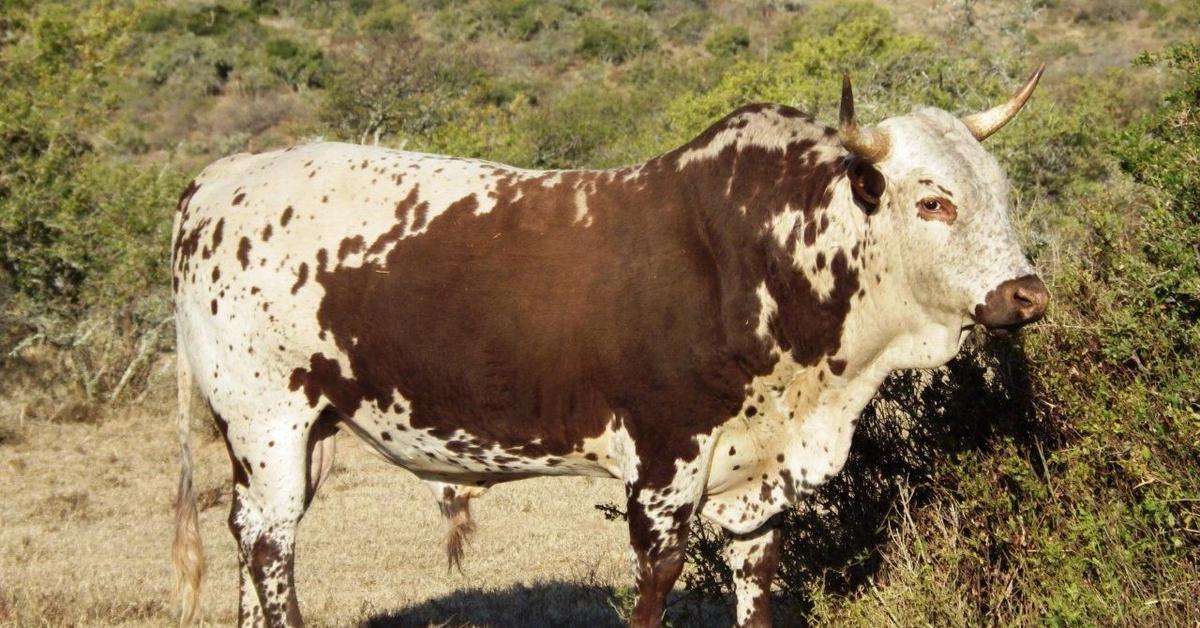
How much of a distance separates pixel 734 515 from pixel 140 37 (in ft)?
176

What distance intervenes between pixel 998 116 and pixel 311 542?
641 cm

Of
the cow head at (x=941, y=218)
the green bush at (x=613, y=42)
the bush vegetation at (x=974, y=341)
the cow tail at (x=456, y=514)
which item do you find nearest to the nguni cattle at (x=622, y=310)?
the cow head at (x=941, y=218)

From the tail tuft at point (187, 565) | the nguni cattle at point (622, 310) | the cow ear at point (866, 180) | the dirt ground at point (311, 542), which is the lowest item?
the dirt ground at point (311, 542)

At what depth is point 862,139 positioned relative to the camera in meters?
4.93

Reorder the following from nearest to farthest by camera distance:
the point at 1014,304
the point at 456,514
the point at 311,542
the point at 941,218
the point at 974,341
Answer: the point at 1014,304, the point at 941,218, the point at 456,514, the point at 974,341, the point at 311,542

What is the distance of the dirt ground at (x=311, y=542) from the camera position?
25.7 ft

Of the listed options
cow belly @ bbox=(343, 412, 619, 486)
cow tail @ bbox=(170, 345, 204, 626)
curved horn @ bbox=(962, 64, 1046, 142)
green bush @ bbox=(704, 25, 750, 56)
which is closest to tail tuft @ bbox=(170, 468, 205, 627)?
cow tail @ bbox=(170, 345, 204, 626)

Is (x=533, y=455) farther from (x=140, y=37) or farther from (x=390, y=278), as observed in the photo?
(x=140, y=37)

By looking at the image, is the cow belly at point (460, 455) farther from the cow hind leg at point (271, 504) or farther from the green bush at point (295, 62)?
the green bush at point (295, 62)

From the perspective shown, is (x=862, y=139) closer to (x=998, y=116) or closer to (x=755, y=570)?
(x=998, y=116)

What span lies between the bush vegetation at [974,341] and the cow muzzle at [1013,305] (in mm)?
1052

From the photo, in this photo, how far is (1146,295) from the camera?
5.59m

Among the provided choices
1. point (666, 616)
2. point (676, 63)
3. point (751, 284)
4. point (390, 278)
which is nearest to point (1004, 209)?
point (751, 284)

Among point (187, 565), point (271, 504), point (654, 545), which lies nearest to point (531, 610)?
point (187, 565)
